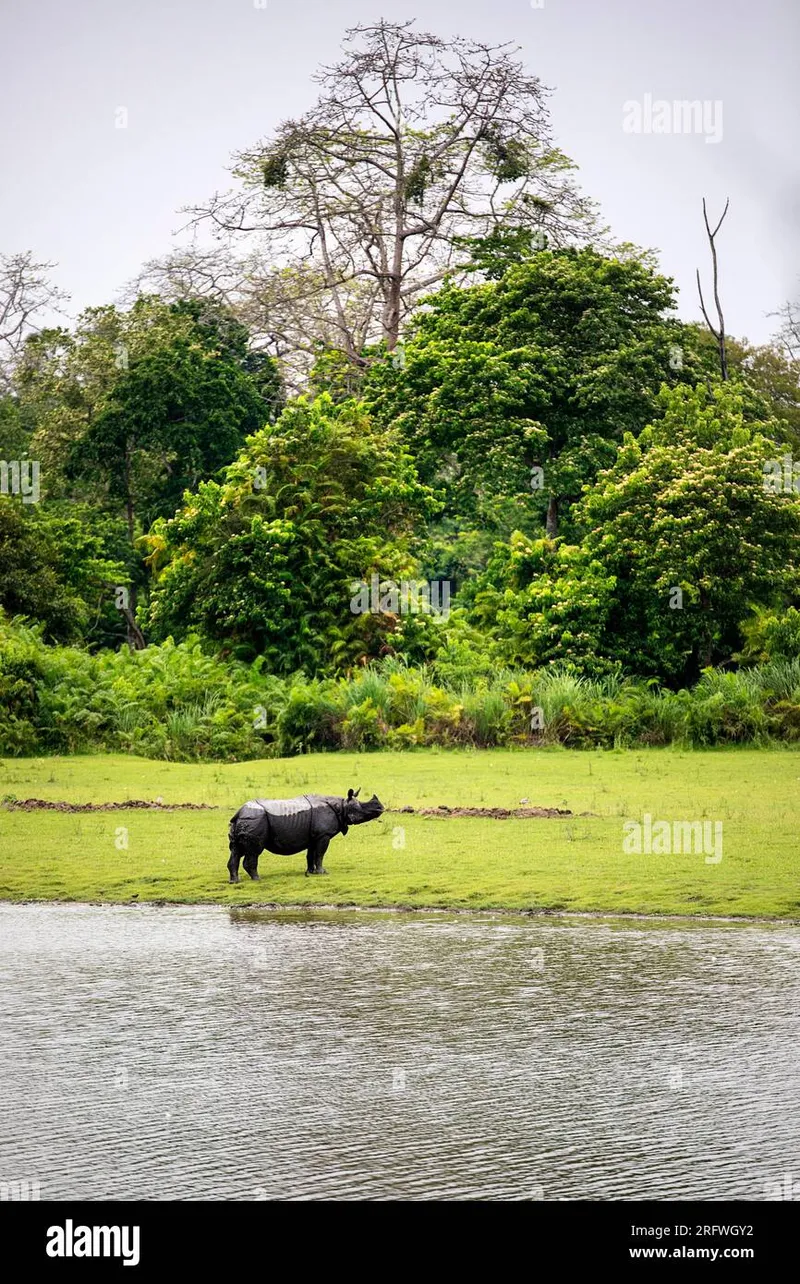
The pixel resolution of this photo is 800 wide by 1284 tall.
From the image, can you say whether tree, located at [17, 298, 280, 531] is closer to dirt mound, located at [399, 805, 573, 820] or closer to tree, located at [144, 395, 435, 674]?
tree, located at [144, 395, 435, 674]

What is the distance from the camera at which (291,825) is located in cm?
1289

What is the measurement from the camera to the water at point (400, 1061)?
20.0 feet

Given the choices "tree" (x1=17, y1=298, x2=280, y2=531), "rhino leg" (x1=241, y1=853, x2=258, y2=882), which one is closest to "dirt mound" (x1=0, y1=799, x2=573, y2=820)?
"rhino leg" (x1=241, y1=853, x2=258, y2=882)

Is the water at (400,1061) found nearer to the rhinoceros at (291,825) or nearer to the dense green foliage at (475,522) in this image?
the rhinoceros at (291,825)

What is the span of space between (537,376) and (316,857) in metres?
22.6

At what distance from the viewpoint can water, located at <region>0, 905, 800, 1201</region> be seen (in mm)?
6098

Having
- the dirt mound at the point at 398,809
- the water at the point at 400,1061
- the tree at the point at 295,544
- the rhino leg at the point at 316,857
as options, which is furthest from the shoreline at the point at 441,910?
the tree at the point at 295,544

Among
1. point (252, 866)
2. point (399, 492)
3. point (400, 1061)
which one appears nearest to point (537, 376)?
point (399, 492)

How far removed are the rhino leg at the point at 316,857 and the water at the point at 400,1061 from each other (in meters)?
1.91

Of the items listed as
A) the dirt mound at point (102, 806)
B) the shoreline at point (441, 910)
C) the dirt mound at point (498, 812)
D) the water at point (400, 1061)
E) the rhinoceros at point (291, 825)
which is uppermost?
the rhinoceros at point (291, 825)

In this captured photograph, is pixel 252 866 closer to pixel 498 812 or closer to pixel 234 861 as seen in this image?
pixel 234 861

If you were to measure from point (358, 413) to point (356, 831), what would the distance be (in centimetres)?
1732

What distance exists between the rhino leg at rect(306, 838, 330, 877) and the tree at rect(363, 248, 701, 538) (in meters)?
21.5

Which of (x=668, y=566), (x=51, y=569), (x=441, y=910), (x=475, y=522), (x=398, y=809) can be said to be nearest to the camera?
(x=441, y=910)
